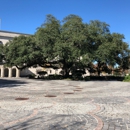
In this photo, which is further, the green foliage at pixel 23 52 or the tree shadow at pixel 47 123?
the green foliage at pixel 23 52

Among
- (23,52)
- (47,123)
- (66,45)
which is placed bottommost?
(47,123)

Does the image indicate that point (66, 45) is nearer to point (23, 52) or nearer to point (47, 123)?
point (23, 52)

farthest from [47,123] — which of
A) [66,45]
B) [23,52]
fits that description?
[23,52]

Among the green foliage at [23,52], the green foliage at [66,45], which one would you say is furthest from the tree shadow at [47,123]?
the green foliage at [23,52]

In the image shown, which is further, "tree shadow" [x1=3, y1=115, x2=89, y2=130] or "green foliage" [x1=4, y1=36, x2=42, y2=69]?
"green foliage" [x1=4, y1=36, x2=42, y2=69]

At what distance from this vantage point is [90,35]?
96.4ft

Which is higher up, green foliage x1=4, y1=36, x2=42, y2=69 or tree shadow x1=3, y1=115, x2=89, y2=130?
green foliage x1=4, y1=36, x2=42, y2=69

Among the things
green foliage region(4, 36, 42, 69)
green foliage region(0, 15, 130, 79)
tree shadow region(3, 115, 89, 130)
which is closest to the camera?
tree shadow region(3, 115, 89, 130)

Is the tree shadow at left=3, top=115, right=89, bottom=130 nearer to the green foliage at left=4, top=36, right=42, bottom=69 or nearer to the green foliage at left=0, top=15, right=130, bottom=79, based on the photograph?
the green foliage at left=0, top=15, right=130, bottom=79

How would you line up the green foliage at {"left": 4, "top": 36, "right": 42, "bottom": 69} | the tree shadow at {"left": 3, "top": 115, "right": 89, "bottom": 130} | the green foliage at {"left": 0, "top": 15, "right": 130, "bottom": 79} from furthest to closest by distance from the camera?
the green foliage at {"left": 4, "top": 36, "right": 42, "bottom": 69} < the green foliage at {"left": 0, "top": 15, "right": 130, "bottom": 79} < the tree shadow at {"left": 3, "top": 115, "right": 89, "bottom": 130}

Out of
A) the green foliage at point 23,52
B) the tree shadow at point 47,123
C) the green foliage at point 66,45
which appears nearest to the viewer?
the tree shadow at point 47,123

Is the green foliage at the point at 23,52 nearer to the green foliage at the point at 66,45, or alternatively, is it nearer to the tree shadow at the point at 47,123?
the green foliage at the point at 66,45

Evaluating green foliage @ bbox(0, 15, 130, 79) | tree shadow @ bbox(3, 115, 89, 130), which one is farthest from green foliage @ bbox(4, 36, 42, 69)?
tree shadow @ bbox(3, 115, 89, 130)

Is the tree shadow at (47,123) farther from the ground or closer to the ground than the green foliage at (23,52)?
closer to the ground
